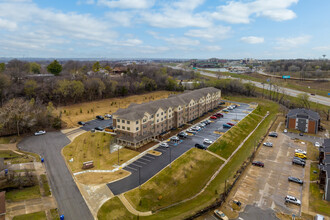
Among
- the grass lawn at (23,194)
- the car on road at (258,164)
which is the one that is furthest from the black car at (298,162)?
the grass lawn at (23,194)

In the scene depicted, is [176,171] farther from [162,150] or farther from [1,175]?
[1,175]

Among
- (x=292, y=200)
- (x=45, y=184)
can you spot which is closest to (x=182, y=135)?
(x=292, y=200)

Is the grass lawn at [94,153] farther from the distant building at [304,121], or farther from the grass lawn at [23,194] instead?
the distant building at [304,121]

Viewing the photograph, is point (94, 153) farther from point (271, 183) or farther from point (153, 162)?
point (271, 183)

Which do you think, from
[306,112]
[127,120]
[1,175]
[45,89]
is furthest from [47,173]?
[306,112]

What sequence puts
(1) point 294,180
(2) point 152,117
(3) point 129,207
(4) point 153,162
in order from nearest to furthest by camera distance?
(3) point 129,207
(1) point 294,180
(4) point 153,162
(2) point 152,117

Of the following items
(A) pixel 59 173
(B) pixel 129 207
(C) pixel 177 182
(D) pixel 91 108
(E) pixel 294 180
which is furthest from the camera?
(D) pixel 91 108

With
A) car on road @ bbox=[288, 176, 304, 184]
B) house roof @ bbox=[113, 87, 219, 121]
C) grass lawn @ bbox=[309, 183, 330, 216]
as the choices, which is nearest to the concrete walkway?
house roof @ bbox=[113, 87, 219, 121]
